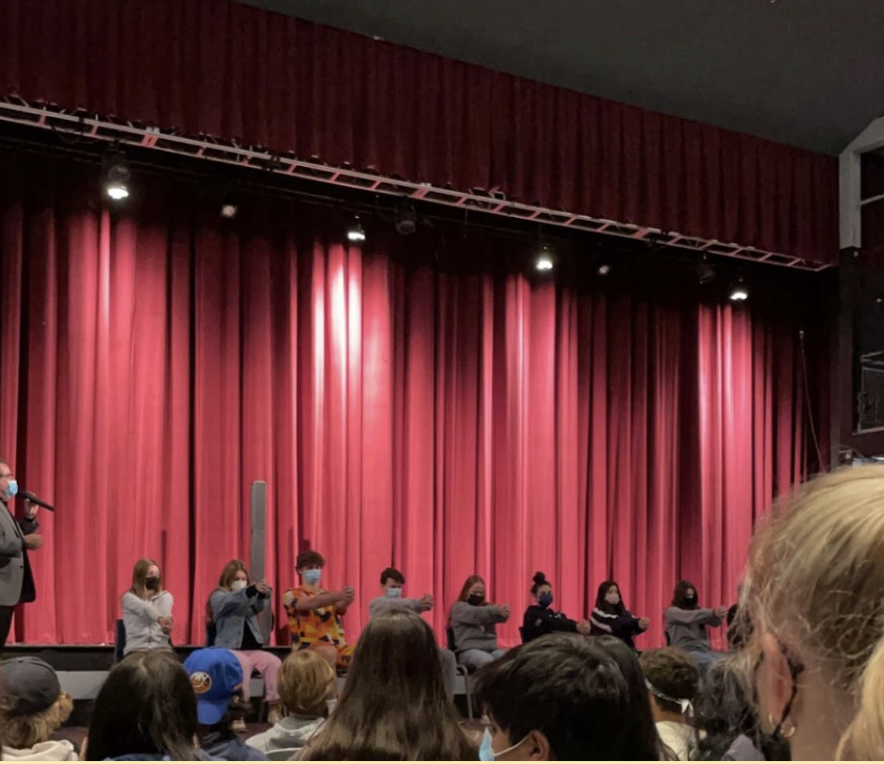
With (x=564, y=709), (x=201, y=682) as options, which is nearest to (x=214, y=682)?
(x=201, y=682)

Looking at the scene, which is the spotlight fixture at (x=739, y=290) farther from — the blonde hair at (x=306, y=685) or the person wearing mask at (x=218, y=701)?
the person wearing mask at (x=218, y=701)

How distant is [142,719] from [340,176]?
6.66 meters

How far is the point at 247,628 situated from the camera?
7.26 metres

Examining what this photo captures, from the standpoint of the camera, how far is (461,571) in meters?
9.66

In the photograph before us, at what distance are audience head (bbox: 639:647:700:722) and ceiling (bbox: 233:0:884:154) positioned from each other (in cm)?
608

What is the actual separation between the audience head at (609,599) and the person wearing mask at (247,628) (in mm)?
2762

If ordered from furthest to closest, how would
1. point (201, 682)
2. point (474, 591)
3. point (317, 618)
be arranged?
point (474, 591) < point (317, 618) < point (201, 682)

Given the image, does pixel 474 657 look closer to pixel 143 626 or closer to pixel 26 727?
pixel 143 626

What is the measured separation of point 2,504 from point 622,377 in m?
6.20

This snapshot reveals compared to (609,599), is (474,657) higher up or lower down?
lower down

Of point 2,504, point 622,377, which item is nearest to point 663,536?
point 622,377

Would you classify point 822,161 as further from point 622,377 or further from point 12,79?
point 12,79

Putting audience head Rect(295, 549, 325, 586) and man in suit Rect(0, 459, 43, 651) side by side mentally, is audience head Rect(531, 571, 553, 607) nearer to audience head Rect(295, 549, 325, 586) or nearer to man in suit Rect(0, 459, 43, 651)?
audience head Rect(295, 549, 325, 586)

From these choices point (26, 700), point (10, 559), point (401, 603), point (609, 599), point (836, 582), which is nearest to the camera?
point (836, 582)
